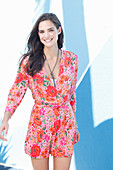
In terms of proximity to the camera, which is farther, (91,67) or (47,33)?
(91,67)

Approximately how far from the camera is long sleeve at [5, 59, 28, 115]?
1.79 m

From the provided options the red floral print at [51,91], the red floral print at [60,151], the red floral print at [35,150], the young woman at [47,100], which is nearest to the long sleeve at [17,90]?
the young woman at [47,100]

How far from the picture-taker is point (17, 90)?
181 centimetres

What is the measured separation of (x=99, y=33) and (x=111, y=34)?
0.12 m

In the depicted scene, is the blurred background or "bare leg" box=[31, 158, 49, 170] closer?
"bare leg" box=[31, 158, 49, 170]

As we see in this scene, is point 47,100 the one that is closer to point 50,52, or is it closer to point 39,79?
point 39,79

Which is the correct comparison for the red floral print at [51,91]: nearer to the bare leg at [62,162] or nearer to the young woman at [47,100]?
the young woman at [47,100]

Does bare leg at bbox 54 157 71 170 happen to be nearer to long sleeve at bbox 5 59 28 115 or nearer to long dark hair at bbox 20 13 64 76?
long sleeve at bbox 5 59 28 115

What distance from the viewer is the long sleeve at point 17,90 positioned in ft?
5.88

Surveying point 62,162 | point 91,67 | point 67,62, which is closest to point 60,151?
point 62,162

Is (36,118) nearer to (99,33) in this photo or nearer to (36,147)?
(36,147)

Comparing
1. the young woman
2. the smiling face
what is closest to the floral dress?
the young woman

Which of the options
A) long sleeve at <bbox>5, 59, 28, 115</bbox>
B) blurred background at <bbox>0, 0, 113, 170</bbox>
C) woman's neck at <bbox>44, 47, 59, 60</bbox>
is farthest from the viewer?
blurred background at <bbox>0, 0, 113, 170</bbox>

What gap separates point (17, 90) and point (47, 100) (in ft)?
0.65
